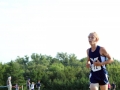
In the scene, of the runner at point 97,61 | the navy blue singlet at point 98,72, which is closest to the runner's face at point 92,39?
the runner at point 97,61

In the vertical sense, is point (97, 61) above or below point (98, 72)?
above

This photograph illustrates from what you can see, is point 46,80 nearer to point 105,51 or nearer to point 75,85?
point 75,85

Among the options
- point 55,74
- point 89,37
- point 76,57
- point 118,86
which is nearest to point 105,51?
point 89,37

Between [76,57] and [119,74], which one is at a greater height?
[76,57]

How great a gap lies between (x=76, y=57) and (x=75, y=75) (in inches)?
2395

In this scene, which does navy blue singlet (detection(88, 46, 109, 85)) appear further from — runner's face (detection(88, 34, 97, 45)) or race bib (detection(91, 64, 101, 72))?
runner's face (detection(88, 34, 97, 45))

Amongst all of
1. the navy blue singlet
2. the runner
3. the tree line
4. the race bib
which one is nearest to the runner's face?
the runner

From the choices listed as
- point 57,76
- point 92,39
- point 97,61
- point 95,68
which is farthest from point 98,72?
point 57,76

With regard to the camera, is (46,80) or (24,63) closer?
(46,80)

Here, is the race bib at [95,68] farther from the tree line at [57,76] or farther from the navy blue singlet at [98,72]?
the tree line at [57,76]

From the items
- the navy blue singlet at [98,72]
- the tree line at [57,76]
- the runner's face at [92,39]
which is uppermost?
the tree line at [57,76]

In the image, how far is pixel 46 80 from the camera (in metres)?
88.5

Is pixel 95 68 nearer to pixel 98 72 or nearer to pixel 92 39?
pixel 98 72

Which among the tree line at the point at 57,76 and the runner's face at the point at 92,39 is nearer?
the runner's face at the point at 92,39
